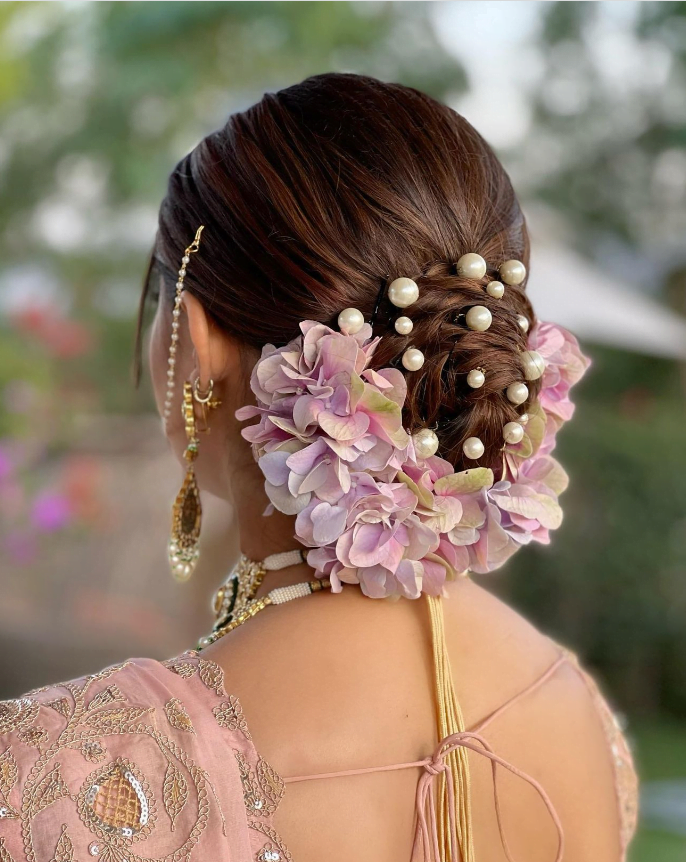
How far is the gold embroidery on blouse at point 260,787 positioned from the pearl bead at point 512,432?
0.41 meters

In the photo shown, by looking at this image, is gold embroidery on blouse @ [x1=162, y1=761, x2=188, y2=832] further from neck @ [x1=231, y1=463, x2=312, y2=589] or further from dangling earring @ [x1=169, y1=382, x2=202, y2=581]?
dangling earring @ [x1=169, y1=382, x2=202, y2=581]

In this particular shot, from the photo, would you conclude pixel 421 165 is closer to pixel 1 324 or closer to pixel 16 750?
pixel 16 750

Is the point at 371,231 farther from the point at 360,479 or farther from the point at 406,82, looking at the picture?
the point at 406,82

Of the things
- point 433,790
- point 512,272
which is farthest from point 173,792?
point 512,272

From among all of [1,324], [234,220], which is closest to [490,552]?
[234,220]

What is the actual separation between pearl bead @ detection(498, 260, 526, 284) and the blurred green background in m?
2.63

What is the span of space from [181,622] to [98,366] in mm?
1300

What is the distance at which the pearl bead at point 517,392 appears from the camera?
3.08 ft

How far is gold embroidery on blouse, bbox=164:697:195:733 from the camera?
813 mm

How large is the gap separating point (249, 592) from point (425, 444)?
0.30 meters

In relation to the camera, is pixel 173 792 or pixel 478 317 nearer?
pixel 173 792

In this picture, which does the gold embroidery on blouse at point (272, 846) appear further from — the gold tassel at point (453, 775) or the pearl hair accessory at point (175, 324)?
the pearl hair accessory at point (175, 324)

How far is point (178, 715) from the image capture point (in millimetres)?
818

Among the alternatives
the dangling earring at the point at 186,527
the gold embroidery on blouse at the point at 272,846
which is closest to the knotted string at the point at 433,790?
the gold embroidery on blouse at the point at 272,846
